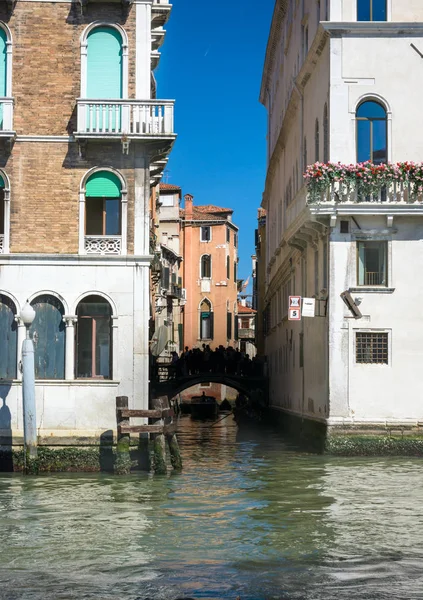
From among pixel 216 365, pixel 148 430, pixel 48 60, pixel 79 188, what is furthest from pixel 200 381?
pixel 148 430

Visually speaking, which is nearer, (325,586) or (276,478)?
Answer: (325,586)

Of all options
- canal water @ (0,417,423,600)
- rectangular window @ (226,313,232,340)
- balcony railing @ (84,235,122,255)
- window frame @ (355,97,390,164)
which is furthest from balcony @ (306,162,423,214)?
rectangular window @ (226,313,232,340)

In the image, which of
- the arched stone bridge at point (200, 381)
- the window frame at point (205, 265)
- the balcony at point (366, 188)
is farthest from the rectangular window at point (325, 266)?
the window frame at point (205, 265)

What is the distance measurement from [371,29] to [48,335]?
426 inches

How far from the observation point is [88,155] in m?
23.3

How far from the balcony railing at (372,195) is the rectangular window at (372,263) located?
41.6 inches

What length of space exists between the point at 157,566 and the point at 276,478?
32.4ft

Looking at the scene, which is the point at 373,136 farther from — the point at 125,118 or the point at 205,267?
the point at 205,267

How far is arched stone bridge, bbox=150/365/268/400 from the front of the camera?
45.5 metres

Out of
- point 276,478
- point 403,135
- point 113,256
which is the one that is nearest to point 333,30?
point 403,135

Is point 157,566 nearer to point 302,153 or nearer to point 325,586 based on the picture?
point 325,586

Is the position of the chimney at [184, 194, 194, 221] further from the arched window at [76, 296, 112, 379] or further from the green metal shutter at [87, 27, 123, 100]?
the arched window at [76, 296, 112, 379]

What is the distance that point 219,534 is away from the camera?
15148mm

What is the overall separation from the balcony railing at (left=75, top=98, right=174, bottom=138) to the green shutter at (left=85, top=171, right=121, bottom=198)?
35.2 inches
